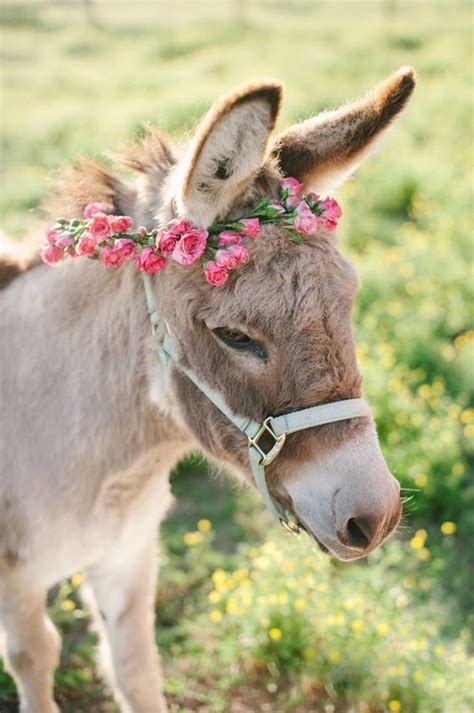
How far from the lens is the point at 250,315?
2.09 meters

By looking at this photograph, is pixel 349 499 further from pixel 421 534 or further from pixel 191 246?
pixel 421 534

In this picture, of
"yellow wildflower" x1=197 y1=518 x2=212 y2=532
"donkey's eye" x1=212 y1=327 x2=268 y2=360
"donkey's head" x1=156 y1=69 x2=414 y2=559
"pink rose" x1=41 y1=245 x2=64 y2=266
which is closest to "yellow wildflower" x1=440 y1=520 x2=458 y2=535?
"yellow wildflower" x1=197 y1=518 x2=212 y2=532

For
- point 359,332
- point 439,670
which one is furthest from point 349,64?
point 439,670

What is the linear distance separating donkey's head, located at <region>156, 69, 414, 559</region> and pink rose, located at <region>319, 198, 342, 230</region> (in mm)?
40

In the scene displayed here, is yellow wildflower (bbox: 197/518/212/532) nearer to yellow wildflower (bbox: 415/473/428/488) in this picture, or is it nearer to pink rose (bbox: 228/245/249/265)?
yellow wildflower (bbox: 415/473/428/488)

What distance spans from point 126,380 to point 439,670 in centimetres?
187

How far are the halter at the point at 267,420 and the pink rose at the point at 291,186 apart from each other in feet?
1.64

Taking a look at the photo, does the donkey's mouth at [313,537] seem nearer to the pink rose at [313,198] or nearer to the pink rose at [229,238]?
the pink rose at [229,238]

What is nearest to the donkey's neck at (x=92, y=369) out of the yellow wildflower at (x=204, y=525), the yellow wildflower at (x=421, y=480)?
the yellow wildflower at (x=204, y=525)

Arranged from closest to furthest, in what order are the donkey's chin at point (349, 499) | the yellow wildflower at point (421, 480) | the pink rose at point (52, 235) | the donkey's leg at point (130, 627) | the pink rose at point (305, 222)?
the donkey's chin at point (349, 499)
the pink rose at point (305, 222)
the pink rose at point (52, 235)
the donkey's leg at point (130, 627)
the yellow wildflower at point (421, 480)

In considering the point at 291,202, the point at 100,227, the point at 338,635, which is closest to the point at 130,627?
the point at 338,635

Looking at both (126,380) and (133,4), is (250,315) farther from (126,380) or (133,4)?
(133,4)

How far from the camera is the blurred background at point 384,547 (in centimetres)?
343

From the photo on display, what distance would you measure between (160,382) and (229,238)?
560 mm
